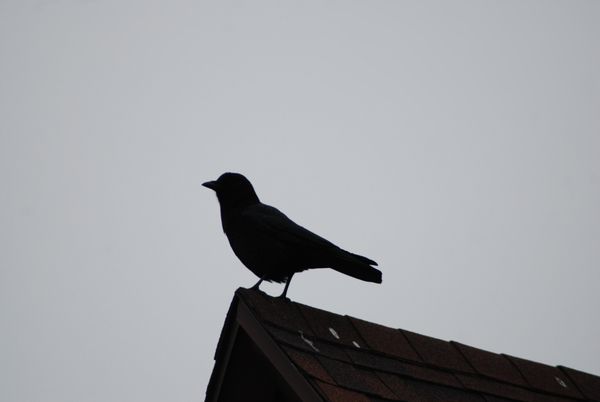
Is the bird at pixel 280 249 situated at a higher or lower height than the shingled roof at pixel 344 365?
higher

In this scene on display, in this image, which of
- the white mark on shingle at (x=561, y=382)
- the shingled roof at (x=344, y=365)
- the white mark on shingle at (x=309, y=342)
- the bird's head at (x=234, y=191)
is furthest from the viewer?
the bird's head at (x=234, y=191)

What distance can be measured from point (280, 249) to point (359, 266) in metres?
0.45

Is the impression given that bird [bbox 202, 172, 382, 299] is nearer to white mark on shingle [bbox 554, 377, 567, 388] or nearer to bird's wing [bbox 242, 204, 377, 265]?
bird's wing [bbox 242, 204, 377, 265]

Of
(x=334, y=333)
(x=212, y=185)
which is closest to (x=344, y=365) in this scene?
(x=334, y=333)

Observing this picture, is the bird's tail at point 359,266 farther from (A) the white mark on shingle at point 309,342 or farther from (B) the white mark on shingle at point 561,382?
(A) the white mark on shingle at point 309,342

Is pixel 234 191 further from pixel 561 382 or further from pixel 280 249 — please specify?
pixel 561 382

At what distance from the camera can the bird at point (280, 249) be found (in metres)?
4.16

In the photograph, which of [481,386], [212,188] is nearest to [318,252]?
[212,188]

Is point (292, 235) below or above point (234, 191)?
below

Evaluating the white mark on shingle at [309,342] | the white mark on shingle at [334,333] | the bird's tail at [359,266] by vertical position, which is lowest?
the white mark on shingle at [309,342]

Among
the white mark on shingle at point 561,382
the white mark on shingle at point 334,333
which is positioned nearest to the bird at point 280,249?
the white mark on shingle at point 334,333

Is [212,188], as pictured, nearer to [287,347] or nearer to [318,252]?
[318,252]

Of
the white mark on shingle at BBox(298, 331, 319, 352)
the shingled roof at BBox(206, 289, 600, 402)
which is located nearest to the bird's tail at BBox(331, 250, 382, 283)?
the shingled roof at BBox(206, 289, 600, 402)

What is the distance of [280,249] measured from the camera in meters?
4.29
